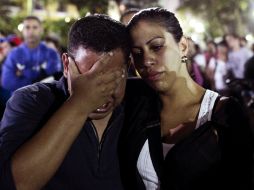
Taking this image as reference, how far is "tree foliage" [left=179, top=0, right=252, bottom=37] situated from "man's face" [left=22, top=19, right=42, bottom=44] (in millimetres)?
23404

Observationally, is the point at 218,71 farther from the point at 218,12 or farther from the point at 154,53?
the point at 218,12

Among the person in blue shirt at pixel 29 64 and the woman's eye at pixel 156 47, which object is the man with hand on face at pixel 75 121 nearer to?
the woman's eye at pixel 156 47

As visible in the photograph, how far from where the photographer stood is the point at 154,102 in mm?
2357

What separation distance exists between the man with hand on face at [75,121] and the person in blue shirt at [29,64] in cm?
415

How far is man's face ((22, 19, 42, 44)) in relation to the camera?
6.62 m

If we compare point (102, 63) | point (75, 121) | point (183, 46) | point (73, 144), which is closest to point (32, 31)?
point (183, 46)

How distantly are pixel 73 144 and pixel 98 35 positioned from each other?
0.53 metres

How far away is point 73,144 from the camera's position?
1863 mm

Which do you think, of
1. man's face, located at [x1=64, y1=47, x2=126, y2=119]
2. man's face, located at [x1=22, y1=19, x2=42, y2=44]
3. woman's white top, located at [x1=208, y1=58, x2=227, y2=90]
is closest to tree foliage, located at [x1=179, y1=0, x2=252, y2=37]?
woman's white top, located at [x1=208, y1=58, x2=227, y2=90]

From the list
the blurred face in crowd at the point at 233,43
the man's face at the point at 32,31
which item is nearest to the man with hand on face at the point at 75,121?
the man's face at the point at 32,31

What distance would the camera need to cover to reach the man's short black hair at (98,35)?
1.85 m

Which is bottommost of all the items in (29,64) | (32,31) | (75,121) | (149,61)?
(29,64)

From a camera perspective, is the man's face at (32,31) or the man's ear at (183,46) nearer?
the man's ear at (183,46)

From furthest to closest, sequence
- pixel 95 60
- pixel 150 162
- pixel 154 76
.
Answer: pixel 154 76
pixel 150 162
pixel 95 60
